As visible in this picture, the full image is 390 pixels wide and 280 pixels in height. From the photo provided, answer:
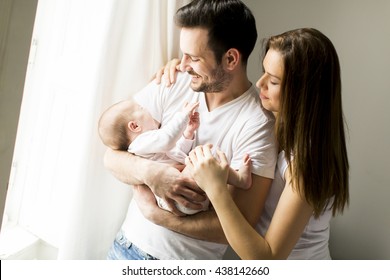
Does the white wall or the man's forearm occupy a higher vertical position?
the white wall

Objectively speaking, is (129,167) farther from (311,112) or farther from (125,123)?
(311,112)

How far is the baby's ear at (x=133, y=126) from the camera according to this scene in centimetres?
85

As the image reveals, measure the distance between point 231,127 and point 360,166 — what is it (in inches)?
12.5

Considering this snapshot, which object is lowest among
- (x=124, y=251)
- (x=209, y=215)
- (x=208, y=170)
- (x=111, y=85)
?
(x=124, y=251)

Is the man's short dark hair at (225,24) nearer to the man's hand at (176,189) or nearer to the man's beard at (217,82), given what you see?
the man's beard at (217,82)

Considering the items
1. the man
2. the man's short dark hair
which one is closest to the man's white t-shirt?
the man

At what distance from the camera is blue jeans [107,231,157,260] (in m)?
0.88

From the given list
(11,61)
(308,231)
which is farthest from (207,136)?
(11,61)

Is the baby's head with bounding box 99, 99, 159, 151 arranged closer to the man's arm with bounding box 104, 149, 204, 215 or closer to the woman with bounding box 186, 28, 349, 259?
the man's arm with bounding box 104, 149, 204, 215

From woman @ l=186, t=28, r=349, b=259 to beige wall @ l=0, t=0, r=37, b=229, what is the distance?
1.25ft

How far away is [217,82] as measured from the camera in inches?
33.4

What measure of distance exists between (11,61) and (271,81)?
1.77 feet

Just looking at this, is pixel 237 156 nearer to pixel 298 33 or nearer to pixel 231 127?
pixel 231 127

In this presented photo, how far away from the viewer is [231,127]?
0.84 meters
